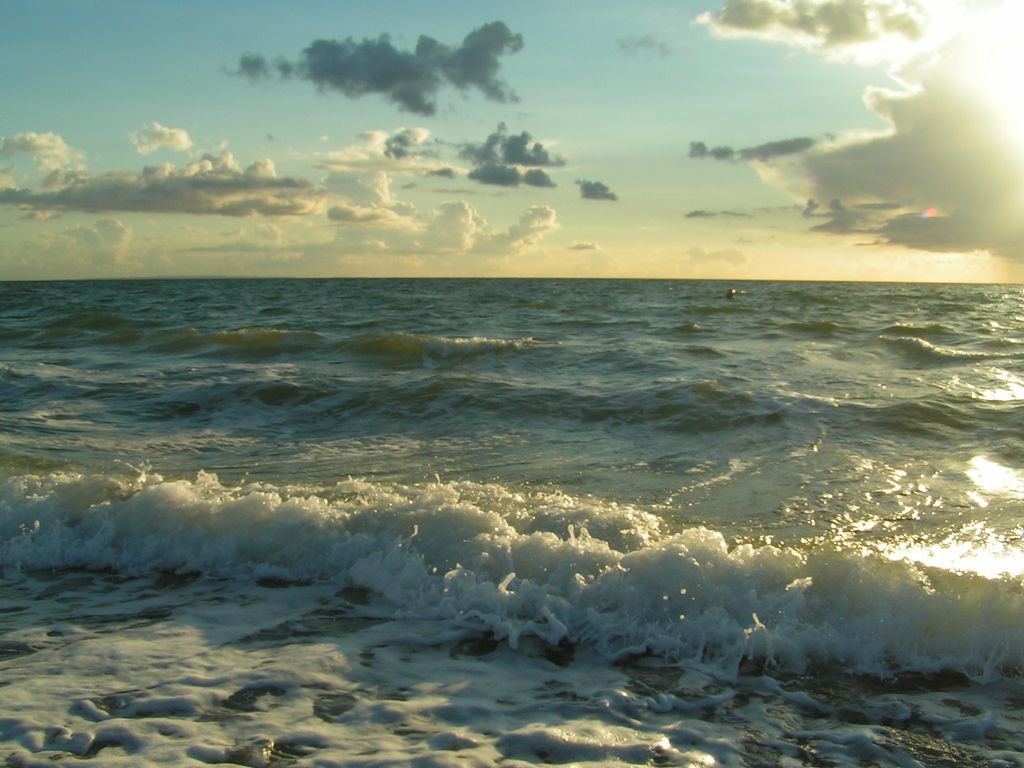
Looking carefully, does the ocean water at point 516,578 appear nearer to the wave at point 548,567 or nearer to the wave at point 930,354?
the wave at point 548,567

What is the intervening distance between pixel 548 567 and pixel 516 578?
0.26m

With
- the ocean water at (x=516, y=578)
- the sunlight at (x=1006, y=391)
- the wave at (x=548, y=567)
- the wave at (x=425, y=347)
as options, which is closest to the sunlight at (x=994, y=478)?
the ocean water at (x=516, y=578)

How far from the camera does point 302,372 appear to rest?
1588 centimetres

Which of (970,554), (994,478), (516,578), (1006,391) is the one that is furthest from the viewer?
(1006,391)

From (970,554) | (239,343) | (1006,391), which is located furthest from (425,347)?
(970,554)

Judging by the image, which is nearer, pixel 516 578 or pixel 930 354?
pixel 516 578

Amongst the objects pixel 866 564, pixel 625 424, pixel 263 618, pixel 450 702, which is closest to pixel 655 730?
pixel 450 702

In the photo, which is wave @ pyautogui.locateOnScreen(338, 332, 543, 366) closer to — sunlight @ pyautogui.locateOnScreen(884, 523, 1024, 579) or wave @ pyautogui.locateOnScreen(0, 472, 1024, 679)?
wave @ pyautogui.locateOnScreen(0, 472, 1024, 679)

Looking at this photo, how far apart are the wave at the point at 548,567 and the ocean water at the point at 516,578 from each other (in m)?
0.02

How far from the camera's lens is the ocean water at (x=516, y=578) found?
412cm

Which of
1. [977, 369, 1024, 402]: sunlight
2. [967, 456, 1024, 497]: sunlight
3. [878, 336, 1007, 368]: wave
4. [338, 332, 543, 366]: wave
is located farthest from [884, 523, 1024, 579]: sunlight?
[338, 332, 543, 366]: wave

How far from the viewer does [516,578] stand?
5879 millimetres

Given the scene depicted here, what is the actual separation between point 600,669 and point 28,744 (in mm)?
3045

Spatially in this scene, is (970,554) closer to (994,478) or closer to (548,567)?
(994,478)
